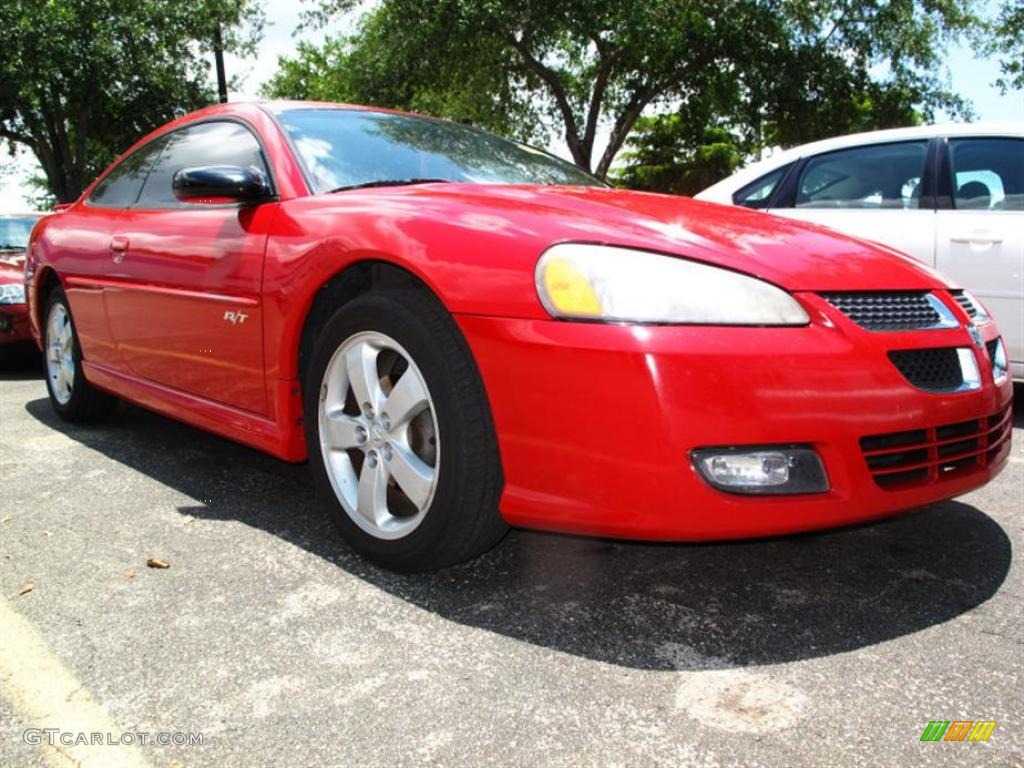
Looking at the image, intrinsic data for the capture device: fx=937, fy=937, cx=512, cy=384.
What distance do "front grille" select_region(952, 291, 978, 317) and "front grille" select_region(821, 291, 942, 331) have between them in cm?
27

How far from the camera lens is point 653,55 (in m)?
16.2

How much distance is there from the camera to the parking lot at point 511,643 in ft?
5.91

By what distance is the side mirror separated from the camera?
2.91 metres

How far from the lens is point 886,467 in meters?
2.23

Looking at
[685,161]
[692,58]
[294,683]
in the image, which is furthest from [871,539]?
[685,161]

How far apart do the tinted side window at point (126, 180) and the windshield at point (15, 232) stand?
144 inches

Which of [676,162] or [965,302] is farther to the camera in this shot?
[676,162]

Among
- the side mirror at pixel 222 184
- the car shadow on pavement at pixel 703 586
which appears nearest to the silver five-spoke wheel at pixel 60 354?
the car shadow on pavement at pixel 703 586

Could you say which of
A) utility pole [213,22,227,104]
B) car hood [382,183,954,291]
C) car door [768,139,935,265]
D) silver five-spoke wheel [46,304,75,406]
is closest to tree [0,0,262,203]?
utility pole [213,22,227,104]

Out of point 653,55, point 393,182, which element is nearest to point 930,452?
point 393,182

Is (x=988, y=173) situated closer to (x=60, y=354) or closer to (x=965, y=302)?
(x=965, y=302)

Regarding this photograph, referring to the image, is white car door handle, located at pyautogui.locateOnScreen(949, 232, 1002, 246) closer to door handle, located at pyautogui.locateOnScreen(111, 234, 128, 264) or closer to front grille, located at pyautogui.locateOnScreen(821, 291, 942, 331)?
front grille, located at pyautogui.locateOnScreen(821, 291, 942, 331)

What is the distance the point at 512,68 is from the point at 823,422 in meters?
16.8

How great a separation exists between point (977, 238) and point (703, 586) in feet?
9.95
